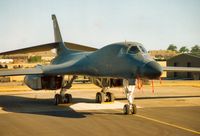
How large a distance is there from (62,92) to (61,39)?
6966 millimetres

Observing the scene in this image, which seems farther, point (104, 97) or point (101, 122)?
point (104, 97)

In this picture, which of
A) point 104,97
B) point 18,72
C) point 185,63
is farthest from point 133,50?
point 185,63

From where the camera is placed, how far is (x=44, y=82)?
21.9m

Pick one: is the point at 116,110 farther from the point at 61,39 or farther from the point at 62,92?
the point at 61,39

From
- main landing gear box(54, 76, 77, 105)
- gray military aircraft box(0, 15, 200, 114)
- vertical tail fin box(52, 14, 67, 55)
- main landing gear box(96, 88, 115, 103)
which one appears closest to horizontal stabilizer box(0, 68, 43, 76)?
gray military aircraft box(0, 15, 200, 114)

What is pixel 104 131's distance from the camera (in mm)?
12312

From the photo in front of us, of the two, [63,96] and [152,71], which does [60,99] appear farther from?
[152,71]

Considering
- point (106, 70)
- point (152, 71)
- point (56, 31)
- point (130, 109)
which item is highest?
point (56, 31)

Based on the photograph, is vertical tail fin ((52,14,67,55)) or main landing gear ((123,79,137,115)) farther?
vertical tail fin ((52,14,67,55))

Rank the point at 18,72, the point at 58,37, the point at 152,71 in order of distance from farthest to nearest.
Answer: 1. the point at 58,37
2. the point at 18,72
3. the point at 152,71

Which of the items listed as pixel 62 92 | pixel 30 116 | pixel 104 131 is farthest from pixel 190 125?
pixel 62 92

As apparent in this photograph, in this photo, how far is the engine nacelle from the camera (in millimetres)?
21719

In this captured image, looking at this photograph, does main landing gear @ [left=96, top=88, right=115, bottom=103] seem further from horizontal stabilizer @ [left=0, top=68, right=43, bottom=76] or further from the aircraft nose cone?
the aircraft nose cone

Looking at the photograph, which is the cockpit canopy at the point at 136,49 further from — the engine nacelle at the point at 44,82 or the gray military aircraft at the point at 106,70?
the engine nacelle at the point at 44,82
